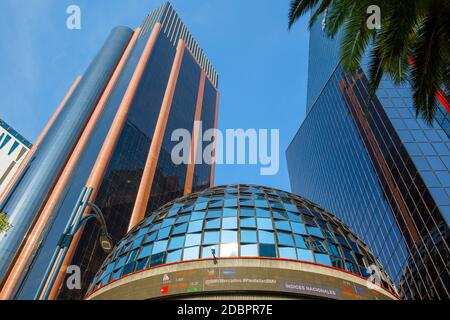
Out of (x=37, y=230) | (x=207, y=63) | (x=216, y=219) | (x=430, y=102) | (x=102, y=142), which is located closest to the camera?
(x=430, y=102)

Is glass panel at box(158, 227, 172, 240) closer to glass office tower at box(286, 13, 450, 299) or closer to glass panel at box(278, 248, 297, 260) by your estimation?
glass panel at box(278, 248, 297, 260)

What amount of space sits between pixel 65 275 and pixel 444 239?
5453cm

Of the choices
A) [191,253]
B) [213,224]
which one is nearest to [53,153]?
[213,224]

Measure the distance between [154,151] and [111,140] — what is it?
42.4 feet

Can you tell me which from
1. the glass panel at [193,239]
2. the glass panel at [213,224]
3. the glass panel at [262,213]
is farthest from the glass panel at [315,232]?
the glass panel at [193,239]

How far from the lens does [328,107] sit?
303 feet

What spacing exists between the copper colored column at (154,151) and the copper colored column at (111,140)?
31.9ft

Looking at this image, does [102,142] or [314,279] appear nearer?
[314,279]

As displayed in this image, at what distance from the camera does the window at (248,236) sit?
22.9 m

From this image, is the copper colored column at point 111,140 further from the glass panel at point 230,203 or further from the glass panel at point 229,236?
the glass panel at point 229,236

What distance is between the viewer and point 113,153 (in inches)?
3019

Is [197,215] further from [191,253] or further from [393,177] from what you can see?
[393,177]
